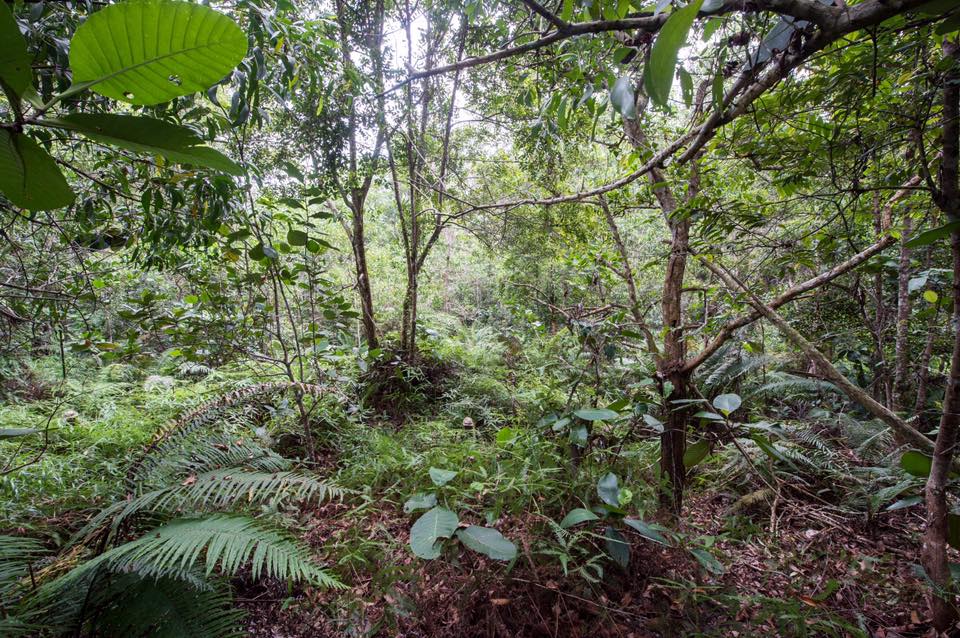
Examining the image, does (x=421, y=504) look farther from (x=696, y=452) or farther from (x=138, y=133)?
(x=138, y=133)

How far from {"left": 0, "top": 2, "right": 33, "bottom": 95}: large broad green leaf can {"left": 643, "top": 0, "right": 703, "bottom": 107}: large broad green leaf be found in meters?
0.45

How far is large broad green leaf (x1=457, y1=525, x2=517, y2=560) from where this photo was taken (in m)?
1.18

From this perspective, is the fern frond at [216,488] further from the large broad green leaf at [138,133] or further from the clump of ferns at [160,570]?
the large broad green leaf at [138,133]

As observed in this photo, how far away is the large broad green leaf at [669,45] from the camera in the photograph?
33 centimetres

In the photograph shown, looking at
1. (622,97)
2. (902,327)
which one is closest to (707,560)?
(622,97)

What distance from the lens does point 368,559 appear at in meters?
Result: 1.78

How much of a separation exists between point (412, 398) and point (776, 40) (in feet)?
12.1

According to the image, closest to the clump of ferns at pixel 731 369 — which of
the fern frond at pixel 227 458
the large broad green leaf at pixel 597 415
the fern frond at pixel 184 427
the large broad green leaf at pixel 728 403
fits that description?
the large broad green leaf at pixel 728 403

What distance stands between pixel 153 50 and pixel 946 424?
6.13ft

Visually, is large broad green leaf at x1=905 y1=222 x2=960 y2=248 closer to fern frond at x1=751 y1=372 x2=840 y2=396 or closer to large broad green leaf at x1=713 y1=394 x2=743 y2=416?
large broad green leaf at x1=713 y1=394 x2=743 y2=416

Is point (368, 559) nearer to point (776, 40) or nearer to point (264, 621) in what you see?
point (264, 621)

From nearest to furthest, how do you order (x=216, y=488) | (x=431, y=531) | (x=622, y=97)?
(x=622, y=97) < (x=431, y=531) < (x=216, y=488)

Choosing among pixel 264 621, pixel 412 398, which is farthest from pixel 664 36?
pixel 412 398

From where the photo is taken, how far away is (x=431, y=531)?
1.26m
